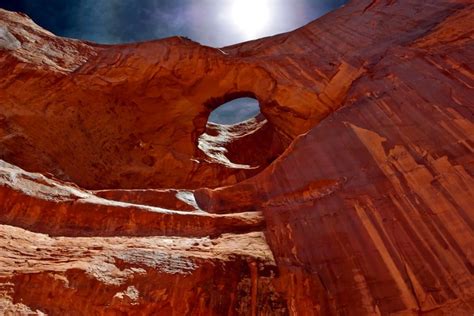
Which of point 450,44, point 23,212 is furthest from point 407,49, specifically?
point 23,212

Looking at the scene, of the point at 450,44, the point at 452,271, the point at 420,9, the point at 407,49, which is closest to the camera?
the point at 452,271

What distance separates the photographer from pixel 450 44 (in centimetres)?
1278

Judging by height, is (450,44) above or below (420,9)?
below

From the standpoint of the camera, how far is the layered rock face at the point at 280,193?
739 centimetres

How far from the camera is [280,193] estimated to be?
37.5 feet

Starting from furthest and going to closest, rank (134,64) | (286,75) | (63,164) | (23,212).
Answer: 1. (134,64)
2. (286,75)
3. (63,164)
4. (23,212)

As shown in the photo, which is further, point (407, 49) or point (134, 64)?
point (134, 64)

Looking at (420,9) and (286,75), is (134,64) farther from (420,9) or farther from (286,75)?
(420,9)

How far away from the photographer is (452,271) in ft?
24.4

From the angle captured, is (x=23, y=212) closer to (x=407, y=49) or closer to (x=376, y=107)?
(x=376, y=107)

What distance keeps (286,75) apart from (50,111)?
10.6 metres

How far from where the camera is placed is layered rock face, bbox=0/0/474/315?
24.2ft

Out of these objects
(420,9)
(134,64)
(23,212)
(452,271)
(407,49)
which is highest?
(134,64)

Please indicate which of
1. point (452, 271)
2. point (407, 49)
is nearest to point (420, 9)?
point (407, 49)
